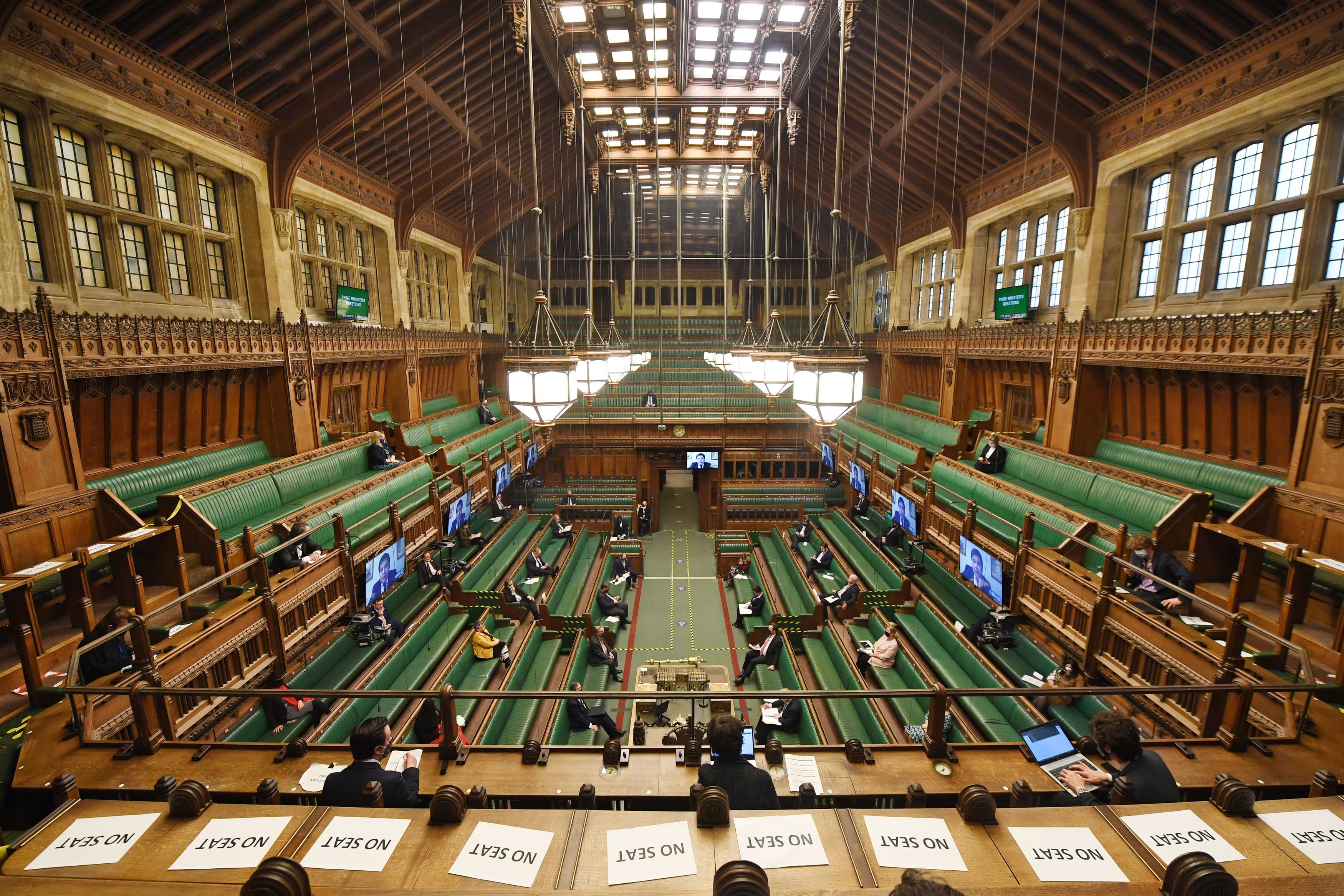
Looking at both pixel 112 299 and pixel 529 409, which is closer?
pixel 529 409

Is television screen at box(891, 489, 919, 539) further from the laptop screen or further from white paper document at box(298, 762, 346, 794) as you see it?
white paper document at box(298, 762, 346, 794)

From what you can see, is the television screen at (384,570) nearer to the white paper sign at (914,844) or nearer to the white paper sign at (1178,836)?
the white paper sign at (914,844)

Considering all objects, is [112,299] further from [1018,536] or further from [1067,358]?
[1067,358]

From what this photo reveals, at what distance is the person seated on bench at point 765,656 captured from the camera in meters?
8.12

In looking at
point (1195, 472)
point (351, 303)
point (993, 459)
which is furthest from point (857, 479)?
point (351, 303)

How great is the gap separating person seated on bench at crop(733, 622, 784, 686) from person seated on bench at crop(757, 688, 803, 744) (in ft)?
3.86

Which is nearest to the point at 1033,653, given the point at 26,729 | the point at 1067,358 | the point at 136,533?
the point at 1067,358

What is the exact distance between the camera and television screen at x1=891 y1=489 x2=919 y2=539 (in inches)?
380

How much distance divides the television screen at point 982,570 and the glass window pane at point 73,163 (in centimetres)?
1181

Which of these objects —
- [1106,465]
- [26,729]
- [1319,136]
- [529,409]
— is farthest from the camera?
[1106,465]

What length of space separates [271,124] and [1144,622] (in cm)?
1295

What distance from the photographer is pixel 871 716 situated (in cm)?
624

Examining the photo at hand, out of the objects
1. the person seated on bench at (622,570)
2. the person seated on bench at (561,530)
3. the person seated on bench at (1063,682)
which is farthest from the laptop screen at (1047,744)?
the person seated on bench at (561,530)

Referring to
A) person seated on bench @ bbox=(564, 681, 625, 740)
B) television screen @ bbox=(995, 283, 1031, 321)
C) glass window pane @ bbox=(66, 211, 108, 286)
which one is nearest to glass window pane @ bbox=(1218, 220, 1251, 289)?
television screen @ bbox=(995, 283, 1031, 321)
